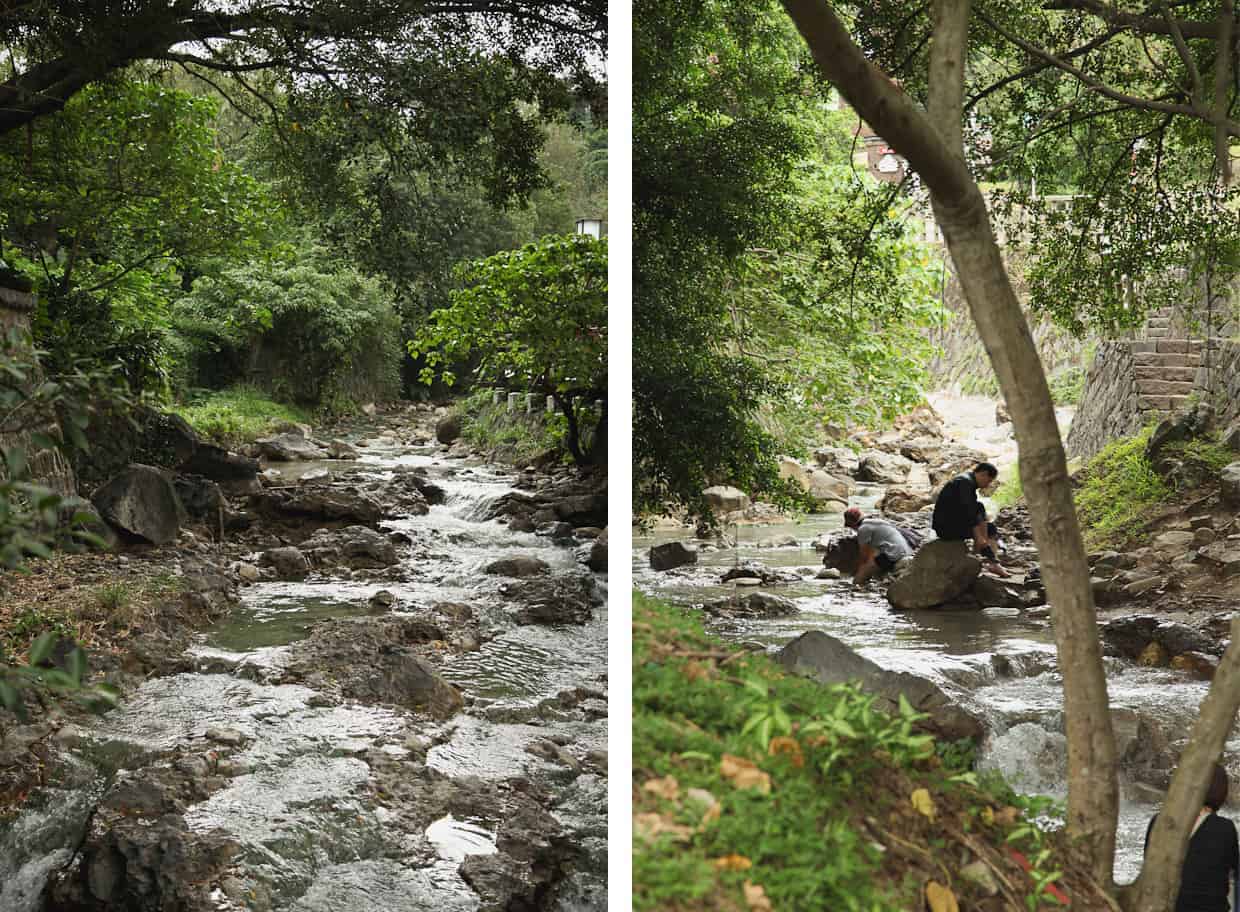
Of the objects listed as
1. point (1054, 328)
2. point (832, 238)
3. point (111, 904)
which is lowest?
point (111, 904)

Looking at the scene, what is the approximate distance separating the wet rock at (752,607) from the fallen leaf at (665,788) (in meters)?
0.39

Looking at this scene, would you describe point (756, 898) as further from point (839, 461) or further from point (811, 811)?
point (839, 461)

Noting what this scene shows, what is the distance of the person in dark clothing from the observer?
1.98m

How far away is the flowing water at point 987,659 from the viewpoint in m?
2.04

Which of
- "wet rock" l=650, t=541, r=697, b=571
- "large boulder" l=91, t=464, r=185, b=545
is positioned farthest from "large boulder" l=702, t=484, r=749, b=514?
"large boulder" l=91, t=464, r=185, b=545

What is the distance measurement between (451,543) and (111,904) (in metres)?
1.25

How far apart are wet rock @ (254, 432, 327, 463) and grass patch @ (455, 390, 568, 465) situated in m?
0.43

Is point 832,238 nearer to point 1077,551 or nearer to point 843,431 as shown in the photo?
point 843,431

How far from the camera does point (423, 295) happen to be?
120 inches

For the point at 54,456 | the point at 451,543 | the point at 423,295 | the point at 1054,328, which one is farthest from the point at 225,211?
the point at 1054,328

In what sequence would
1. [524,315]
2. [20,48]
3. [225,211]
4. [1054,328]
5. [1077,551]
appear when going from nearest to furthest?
[1077,551] → [1054,328] → [20,48] → [225,211] → [524,315]

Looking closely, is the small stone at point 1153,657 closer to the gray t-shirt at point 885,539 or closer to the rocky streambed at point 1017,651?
the rocky streambed at point 1017,651

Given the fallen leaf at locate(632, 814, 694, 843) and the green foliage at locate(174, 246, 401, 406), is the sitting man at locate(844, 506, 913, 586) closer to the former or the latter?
the fallen leaf at locate(632, 814, 694, 843)

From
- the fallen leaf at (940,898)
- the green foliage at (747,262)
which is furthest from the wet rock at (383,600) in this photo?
the fallen leaf at (940,898)
